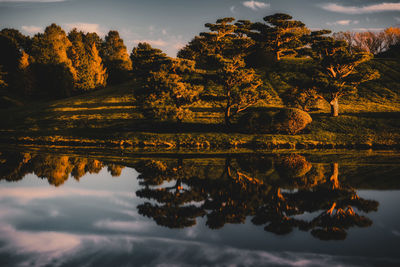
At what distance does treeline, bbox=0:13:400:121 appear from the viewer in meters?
35.5

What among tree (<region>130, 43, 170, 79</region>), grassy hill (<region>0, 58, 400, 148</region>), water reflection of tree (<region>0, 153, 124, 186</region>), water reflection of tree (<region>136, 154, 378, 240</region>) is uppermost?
tree (<region>130, 43, 170, 79</region>)

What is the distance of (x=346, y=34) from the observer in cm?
12531

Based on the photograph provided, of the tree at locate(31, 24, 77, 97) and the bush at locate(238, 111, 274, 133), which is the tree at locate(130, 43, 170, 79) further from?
the tree at locate(31, 24, 77, 97)

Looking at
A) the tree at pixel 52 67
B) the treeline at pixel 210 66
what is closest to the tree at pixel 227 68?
the treeline at pixel 210 66

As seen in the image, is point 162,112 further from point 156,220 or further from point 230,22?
point 230,22

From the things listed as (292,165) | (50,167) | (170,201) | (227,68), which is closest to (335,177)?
(292,165)

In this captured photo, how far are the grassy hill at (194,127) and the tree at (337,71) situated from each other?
410cm

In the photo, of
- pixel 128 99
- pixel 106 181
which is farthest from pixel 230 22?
pixel 106 181

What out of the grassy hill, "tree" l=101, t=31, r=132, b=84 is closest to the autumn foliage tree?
"tree" l=101, t=31, r=132, b=84

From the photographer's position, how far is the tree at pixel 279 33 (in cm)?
6588

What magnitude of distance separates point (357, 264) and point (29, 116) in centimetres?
5134

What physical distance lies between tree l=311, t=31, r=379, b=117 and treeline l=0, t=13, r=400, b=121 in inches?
4.7

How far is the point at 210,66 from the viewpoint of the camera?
74500 mm

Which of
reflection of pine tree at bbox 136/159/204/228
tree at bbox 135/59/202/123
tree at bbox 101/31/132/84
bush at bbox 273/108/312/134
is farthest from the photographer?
tree at bbox 101/31/132/84
